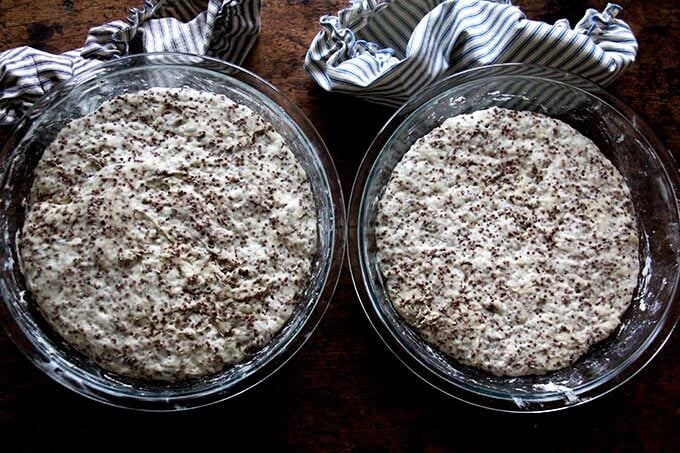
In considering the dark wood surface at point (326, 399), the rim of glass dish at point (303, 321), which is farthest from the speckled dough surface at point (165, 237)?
the dark wood surface at point (326, 399)

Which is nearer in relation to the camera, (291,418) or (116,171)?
(116,171)

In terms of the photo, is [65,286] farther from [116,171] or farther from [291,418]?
[291,418]

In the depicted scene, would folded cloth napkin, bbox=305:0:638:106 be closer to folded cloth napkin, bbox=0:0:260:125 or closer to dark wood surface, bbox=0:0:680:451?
dark wood surface, bbox=0:0:680:451

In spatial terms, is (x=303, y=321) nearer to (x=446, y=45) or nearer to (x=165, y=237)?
(x=165, y=237)

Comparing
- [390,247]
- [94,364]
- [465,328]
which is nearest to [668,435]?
[465,328]

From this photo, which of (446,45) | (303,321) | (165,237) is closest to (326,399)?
(303,321)

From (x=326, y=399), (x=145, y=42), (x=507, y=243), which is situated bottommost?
(x=326, y=399)

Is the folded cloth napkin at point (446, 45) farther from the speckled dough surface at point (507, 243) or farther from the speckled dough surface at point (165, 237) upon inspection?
the speckled dough surface at point (165, 237)
